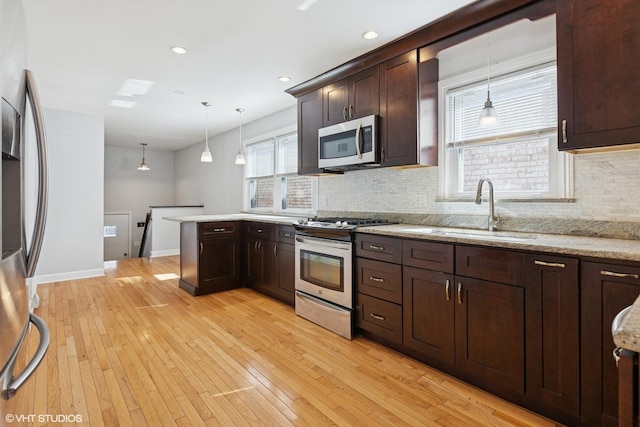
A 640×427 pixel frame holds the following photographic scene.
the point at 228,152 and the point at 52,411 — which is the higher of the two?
the point at 228,152

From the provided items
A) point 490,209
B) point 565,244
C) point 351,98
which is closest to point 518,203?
point 490,209

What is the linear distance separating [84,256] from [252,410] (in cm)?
445

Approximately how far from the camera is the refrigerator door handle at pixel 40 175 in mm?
1112

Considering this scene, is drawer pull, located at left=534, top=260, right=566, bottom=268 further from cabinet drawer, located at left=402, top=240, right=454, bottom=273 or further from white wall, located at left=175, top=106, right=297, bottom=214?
white wall, located at left=175, top=106, right=297, bottom=214

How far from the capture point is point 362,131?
2982mm

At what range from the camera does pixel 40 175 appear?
3.87 ft

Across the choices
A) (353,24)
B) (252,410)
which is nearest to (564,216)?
(353,24)

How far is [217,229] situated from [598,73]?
3.76 m

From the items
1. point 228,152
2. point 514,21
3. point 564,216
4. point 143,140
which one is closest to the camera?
point 514,21

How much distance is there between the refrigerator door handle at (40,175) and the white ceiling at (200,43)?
5.07 ft

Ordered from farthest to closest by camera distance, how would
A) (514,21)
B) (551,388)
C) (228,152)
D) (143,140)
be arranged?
(143,140) < (228,152) < (514,21) < (551,388)

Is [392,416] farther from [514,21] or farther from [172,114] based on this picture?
[172,114]

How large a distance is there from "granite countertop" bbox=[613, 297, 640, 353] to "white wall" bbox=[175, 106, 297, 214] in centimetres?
434

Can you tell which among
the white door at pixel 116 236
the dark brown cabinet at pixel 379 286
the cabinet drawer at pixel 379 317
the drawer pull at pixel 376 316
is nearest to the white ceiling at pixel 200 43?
the dark brown cabinet at pixel 379 286
